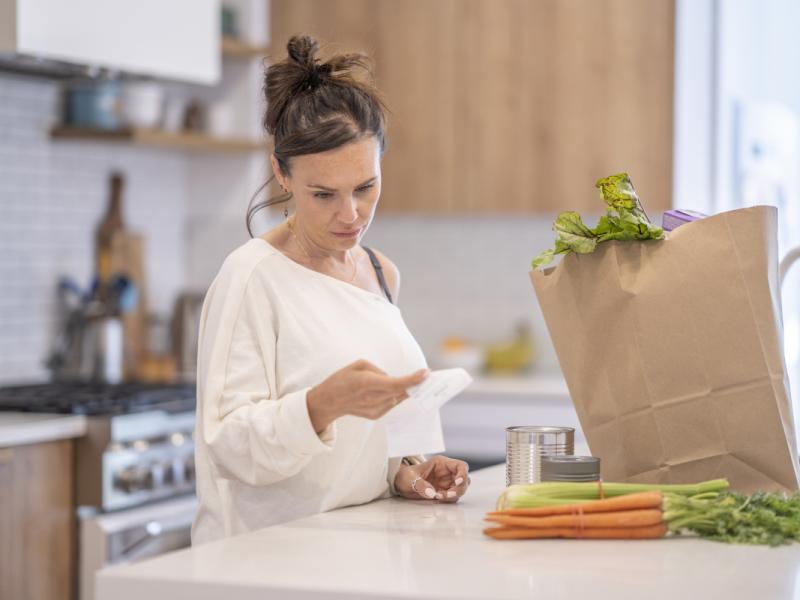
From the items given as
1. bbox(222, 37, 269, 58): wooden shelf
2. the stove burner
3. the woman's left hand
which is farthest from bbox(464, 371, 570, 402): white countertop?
the woman's left hand

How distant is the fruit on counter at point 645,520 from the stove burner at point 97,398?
2.06 m

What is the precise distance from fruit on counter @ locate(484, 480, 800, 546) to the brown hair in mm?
706

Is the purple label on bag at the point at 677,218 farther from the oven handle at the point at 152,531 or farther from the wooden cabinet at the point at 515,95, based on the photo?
the wooden cabinet at the point at 515,95

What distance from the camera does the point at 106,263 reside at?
4.71 m

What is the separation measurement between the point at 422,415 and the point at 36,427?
1738 millimetres

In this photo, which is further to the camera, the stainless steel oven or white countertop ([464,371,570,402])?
white countertop ([464,371,570,402])

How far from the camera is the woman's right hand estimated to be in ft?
5.92

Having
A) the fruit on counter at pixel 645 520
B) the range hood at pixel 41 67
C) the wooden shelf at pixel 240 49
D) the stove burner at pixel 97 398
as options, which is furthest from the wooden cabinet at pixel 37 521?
the wooden shelf at pixel 240 49

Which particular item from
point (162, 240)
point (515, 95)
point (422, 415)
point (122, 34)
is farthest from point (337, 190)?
point (162, 240)

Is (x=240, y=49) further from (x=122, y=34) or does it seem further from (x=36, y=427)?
(x=36, y=427)

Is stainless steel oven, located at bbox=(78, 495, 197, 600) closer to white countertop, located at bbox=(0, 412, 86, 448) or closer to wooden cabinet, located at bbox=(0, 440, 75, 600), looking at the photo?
Result: wooden cabinet, located at bbox=(0, 440, 75, 600)

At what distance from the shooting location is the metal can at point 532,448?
209 cm

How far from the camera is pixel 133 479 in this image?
367 cm

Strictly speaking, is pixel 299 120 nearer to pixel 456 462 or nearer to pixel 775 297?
pixel 456 462
